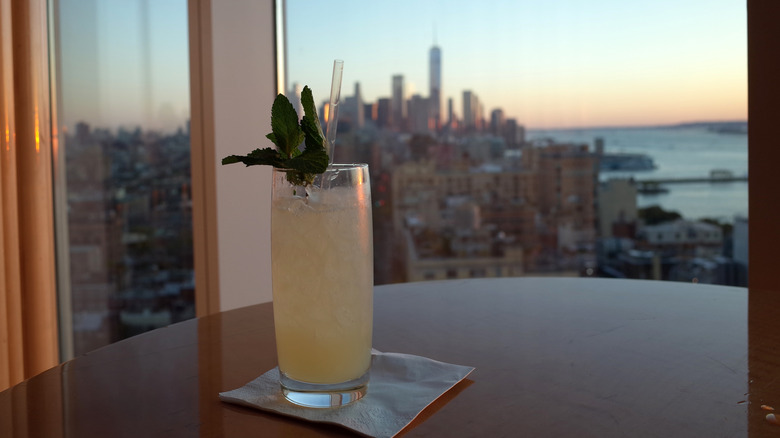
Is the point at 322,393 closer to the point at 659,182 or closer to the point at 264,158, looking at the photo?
the point at 264,158

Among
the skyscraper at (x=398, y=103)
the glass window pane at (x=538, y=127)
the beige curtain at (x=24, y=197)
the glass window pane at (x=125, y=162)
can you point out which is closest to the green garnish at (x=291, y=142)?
the beige curtain at (x=24, y=197)

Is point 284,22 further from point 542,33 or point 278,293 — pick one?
point 278,293

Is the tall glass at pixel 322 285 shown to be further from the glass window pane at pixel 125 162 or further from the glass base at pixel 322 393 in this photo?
the glass window pane at pixel 125 162

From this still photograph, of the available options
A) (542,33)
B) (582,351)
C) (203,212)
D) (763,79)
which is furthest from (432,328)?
(542,33)

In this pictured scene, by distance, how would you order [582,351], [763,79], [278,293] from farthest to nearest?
1. [763,79]
2. [582,351]
3. [278,293]

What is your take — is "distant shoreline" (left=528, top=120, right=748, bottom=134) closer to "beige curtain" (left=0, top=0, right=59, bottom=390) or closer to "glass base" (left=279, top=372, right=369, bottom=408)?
"beige curtain" (left=0, top=0, right=59, bottom=390)

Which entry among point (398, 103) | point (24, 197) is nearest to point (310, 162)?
point (24, 197)
